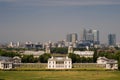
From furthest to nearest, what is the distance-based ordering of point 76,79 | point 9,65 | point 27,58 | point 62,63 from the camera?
1. point 27,58
2. point 62,63
3. point 9,65
4. point 76,79

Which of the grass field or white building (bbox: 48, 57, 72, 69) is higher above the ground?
white building (bbox: 48, 57, 72, 69)

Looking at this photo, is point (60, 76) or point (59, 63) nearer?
point (60, 76)

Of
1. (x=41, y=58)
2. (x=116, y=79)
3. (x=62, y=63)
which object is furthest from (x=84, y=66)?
(x=116, y=79)

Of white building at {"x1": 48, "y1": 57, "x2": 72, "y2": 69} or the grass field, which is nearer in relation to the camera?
the grass field

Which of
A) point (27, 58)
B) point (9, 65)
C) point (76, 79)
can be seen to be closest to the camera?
point (76, 79)

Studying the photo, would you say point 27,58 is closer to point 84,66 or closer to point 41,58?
point 41,58

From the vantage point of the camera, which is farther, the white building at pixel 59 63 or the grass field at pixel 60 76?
the white building at pixel 59 63

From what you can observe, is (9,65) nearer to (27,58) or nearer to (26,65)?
(26,65)

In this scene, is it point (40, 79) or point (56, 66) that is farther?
point (56, 66)

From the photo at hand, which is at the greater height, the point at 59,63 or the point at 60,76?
the point at 59,63

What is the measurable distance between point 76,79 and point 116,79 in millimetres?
4252

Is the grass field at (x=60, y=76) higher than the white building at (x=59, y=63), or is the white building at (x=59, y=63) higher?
the white building at (x=59, y=63)

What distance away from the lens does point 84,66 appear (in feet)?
211

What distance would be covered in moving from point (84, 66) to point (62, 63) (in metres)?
5.21
